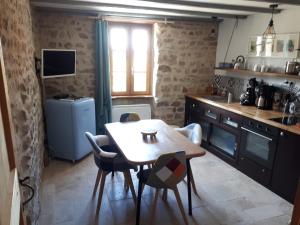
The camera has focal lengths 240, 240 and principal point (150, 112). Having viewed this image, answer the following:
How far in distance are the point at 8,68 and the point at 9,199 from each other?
100cm

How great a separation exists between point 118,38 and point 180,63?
4.21 ft

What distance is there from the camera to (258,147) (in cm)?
317

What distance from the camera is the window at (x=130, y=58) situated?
437 cm

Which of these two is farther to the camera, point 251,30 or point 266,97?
point 251,30

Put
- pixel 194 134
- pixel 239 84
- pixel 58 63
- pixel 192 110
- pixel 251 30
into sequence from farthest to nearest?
1. pixel 192 110
2. pixel 239 84
3. pixel 251 30
4. pixel 58 63
5. pixel 194 134

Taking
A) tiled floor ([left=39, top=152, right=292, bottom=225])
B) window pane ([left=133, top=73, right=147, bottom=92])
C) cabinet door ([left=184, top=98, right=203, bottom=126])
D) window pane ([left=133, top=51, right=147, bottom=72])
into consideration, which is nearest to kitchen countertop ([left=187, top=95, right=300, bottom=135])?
cabinet door ([left=184, top=98, right=203, bottom=126])

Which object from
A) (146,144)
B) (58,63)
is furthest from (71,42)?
(146,144)

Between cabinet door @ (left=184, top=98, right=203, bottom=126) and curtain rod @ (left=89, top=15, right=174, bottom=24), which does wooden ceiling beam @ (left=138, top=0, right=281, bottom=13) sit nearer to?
curtain rod @ (left=89, top=15, right=174, bottom=24)

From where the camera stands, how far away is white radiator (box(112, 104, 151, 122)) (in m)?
4.48

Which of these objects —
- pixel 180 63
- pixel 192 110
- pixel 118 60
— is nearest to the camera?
pixel 118 60

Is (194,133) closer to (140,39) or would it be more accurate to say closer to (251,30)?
(251,30)

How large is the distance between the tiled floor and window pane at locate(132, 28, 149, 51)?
2381mm

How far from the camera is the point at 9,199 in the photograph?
36.3 inches

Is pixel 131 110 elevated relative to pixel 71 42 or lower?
lower
